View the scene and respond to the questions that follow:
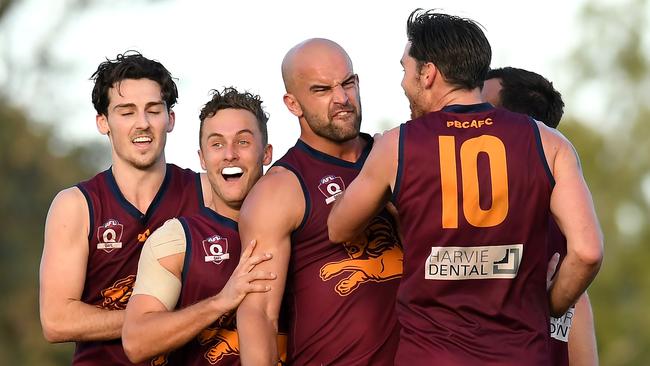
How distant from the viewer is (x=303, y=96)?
24.3ft

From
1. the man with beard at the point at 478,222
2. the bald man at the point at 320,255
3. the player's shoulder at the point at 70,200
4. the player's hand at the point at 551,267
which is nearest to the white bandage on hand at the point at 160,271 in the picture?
the bald man at the point at 320,255

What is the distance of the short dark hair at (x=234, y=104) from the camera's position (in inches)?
311

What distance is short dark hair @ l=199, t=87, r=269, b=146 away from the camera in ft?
25.9

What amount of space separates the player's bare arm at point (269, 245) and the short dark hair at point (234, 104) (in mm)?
846

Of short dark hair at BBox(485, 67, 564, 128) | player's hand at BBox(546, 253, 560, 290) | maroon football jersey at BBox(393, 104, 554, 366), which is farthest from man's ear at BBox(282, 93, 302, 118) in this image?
player's hand at BBox(546, 253, 560, 290)

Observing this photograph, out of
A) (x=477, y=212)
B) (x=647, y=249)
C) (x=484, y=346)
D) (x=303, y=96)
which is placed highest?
(x=647, y=249)

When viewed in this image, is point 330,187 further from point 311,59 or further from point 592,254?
point 592,254

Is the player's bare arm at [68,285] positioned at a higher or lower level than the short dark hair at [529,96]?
lower

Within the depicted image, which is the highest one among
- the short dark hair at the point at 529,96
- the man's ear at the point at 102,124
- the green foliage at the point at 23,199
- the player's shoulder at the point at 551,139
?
the green foliage at the point at 23,199

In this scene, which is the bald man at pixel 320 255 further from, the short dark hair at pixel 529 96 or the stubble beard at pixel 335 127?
the short dark hair at pixel 529 96

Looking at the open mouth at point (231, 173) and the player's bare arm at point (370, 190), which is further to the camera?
the open mouth at point (231, 173)

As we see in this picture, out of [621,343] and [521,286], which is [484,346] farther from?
[621,343]

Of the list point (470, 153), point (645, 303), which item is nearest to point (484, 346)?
point (470, 153)

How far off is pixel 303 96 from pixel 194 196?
1.15 metres
